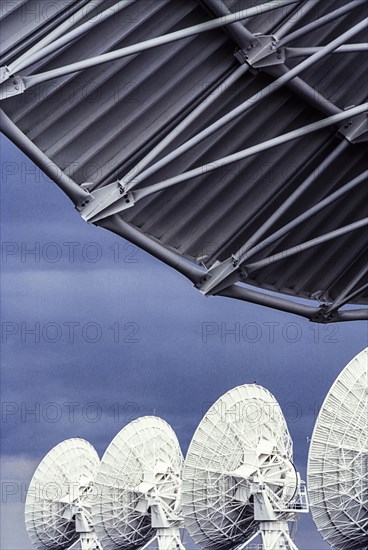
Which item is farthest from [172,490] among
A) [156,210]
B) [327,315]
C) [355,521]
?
[156,210]

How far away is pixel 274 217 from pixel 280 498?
898 inches

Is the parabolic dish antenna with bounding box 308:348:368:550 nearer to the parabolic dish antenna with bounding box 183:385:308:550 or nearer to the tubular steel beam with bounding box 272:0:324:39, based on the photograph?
the parabolic dish antenna with bounding box 183:385:308:550

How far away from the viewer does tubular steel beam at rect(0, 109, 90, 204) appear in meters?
17.3

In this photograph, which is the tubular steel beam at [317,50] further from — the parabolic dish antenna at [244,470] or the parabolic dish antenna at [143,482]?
the parabolic dish antenna at [143,482]

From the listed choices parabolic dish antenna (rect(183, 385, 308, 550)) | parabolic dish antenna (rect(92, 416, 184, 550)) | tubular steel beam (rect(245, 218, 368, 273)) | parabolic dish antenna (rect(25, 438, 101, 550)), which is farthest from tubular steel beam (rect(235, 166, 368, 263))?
parabolic dish antenna (rect(25, 438, 101, 550))

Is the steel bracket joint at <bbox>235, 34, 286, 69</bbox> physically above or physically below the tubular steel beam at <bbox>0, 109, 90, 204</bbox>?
above

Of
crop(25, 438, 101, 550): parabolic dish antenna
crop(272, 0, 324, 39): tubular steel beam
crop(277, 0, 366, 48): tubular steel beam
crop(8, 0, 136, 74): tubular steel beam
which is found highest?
crop(25, 438, 101, 550): parabolic dish antenna

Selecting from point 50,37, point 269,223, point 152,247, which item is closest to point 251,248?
point 269,223

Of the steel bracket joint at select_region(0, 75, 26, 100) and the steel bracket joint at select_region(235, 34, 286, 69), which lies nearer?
the steel bracket joint at select_region(0, 75, 26, 100)

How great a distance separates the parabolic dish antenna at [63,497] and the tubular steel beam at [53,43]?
4709 centimetres

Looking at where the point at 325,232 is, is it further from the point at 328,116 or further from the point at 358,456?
the point at 358,456

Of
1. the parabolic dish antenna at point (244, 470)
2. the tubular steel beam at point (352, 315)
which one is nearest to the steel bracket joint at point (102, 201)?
the tubular steel beam at point (352, 315)

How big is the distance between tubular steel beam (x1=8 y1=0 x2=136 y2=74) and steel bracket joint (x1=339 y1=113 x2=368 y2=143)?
20.2ft

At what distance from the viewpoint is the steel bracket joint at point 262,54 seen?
19.2 meters
